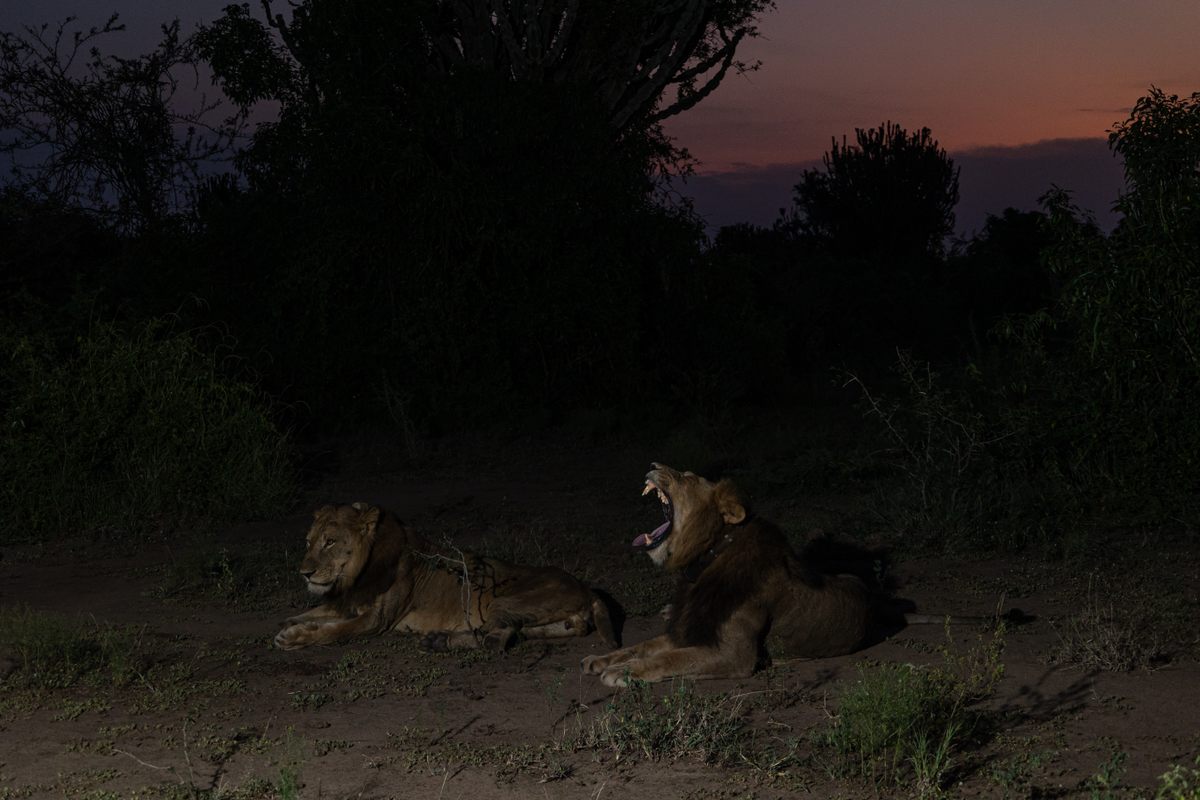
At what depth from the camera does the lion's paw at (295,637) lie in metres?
6.91

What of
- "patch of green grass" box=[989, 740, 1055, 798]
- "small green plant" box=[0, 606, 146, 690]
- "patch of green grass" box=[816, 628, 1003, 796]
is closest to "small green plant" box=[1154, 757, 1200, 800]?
"patch of green grass" box=[989, 740, 1055, 798]

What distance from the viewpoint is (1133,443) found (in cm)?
1015

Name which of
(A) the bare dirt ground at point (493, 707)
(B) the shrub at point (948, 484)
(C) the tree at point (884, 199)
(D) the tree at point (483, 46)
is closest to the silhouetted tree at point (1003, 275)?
(C) the tree at point (884, 199)

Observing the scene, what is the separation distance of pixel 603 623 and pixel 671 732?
5.73 ft

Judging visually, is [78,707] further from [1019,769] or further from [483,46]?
[483,46]

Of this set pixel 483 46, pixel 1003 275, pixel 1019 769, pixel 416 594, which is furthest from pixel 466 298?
pixel 1003 275

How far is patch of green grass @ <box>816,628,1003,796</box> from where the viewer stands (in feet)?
15.3

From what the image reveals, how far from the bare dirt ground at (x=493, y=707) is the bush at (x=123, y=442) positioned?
1644 millimetres

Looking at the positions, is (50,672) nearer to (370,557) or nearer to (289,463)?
(370,557)

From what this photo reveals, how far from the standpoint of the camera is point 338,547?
698cm

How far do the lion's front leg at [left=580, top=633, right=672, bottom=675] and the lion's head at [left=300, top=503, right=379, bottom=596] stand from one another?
157cm

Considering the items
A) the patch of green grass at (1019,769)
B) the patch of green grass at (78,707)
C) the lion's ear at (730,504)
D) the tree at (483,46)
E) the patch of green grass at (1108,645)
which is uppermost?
the tree at (483,46)

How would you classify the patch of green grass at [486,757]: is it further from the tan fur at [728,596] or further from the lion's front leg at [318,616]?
the lion's front leg at [318,616]

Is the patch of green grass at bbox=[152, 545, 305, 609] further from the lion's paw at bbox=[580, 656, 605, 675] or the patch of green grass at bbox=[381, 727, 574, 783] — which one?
the patch of green grass at bbox=[381, 727, 574, 783]
